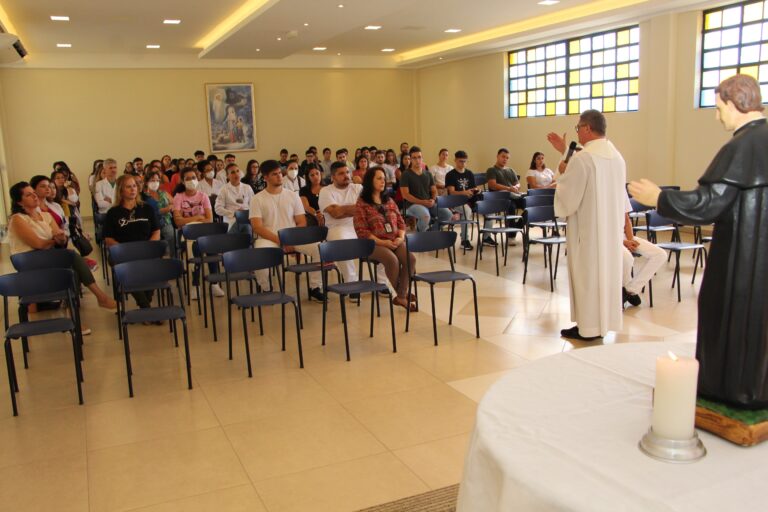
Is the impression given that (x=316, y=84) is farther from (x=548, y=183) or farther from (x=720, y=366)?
(x=720, y=366)

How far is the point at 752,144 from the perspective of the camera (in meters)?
1.77

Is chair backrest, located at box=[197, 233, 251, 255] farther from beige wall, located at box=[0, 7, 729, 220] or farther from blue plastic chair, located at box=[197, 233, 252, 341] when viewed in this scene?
beige wall, located at box=[0, 7, 729, 220]

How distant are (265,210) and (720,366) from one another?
20.1 ft

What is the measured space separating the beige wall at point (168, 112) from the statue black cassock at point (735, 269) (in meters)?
17.6

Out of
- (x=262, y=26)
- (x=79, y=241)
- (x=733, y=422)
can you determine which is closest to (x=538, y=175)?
(x=262, y=26)

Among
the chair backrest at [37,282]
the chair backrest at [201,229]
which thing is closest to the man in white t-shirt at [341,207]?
the chair backrest at [201,229]

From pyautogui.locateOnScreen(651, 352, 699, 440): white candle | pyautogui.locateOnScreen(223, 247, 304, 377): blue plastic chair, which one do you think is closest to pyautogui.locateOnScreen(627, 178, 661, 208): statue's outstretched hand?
pyautogui.locateOnScreen(651, 352, 699, 440): white candle

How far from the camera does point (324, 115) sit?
19.5 meters

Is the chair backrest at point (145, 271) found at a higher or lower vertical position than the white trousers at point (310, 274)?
higher

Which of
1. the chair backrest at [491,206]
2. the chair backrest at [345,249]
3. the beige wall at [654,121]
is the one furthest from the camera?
the beige wall at [654,121]

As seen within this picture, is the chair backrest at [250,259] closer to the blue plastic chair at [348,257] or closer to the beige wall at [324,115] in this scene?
the blue plastic chair at [348,257]

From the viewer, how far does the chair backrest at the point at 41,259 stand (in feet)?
19.7

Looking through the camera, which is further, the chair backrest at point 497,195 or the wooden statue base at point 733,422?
the chair backrest at point 497,195

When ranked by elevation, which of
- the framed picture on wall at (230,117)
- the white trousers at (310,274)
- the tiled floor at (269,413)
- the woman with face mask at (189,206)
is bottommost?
the tiled floor at (269,413)
